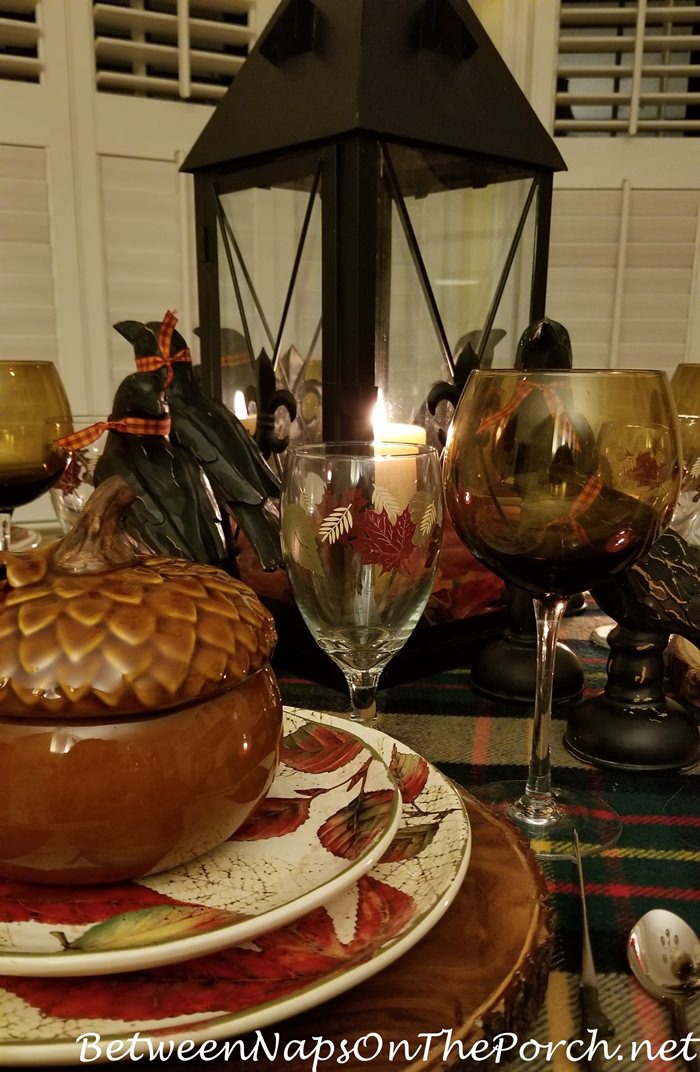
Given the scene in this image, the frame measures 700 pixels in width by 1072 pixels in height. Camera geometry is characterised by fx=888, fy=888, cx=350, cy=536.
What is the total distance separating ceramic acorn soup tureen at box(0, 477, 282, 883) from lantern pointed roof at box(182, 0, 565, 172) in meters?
0.45

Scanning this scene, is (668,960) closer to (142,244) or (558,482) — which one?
(558,482)

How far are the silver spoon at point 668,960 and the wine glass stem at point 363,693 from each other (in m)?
0.21

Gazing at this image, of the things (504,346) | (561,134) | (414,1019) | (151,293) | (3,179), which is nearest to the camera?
(414,1019)

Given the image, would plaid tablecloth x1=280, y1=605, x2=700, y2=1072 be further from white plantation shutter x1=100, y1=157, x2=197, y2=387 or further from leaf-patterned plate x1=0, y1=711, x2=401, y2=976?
white plantation shutter x1=100, y1=157, x2=197, y2=387

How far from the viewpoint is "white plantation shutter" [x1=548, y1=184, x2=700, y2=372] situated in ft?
6.54

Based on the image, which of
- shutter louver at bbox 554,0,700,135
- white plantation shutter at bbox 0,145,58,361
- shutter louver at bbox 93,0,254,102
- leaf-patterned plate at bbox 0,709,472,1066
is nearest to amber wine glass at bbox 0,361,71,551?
leaf-patterned plate at bbox 0,709,472,1066

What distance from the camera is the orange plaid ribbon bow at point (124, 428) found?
2.02 ft

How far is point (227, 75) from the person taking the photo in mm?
1943

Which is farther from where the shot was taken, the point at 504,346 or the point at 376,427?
the point at 504,346

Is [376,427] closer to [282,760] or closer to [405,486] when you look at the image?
[405,486]

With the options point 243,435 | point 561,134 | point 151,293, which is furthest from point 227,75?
point 243,435

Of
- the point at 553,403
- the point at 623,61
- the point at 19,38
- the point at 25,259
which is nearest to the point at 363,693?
the point at 553,403

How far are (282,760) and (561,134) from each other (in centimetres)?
200

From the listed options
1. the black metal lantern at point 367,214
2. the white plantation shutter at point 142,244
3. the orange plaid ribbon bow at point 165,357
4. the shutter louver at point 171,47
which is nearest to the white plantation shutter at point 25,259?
the white plantation shutter at point 142,244
